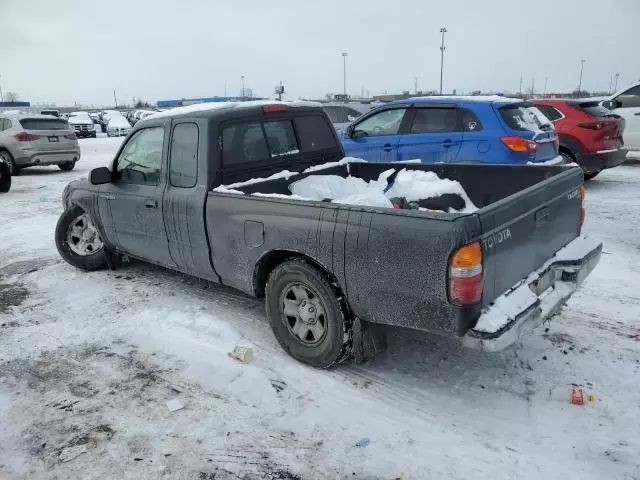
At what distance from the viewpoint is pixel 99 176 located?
4945mm

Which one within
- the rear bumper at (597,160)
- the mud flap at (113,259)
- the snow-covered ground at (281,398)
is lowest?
→ the snow-covered ground at (281,398)

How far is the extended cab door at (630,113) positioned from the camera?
12.5 m

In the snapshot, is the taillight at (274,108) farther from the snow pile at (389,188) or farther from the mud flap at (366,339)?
the mud flap at (366,339)

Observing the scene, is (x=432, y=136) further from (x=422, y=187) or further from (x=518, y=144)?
(x=422, y=187)

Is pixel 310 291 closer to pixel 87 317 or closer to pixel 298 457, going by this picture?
pixel 298 457

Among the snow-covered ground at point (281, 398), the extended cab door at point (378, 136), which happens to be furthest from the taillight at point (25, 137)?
the snow-covered ground at point (281, 398)

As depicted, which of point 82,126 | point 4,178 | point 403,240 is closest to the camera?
point 403,240

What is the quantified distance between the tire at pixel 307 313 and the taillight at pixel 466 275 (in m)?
0.86

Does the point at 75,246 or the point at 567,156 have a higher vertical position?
the point at 567,156

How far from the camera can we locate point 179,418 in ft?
10.7

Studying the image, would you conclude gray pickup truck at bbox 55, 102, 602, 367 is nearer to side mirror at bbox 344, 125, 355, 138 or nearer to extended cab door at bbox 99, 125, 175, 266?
extended cab door at bbox 99, 125, 175, 266

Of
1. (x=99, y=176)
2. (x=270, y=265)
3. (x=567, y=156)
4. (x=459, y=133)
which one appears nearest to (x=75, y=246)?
(x=99, y=176)

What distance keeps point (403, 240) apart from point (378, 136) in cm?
583

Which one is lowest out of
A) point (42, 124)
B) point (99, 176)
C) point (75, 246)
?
point (75, 246)
